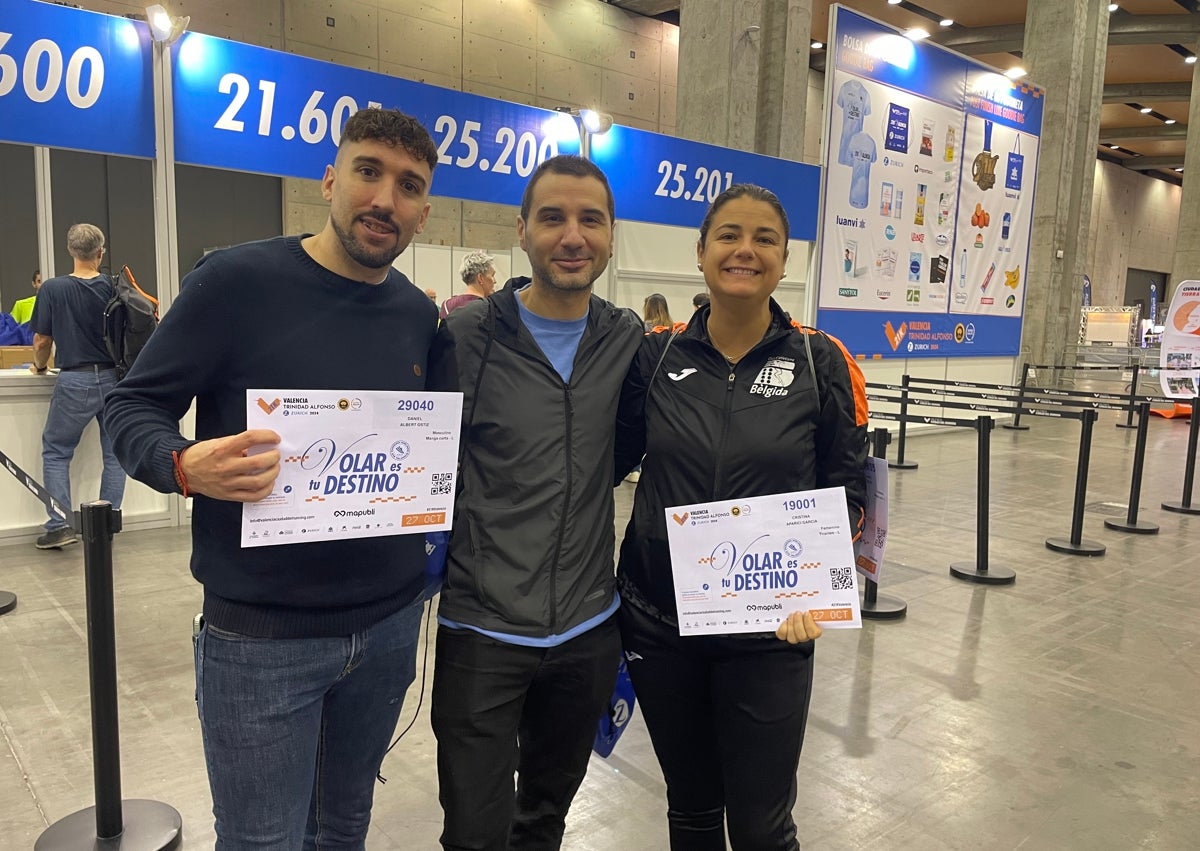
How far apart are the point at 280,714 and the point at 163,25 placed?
5.20 m

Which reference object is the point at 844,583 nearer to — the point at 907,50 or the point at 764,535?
the point at 764,535

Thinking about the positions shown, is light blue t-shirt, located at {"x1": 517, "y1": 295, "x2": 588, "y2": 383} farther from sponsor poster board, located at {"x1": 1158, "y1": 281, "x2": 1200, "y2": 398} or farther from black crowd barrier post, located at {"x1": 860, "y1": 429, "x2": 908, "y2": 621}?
sponsor poster board, located at {"x1": 1158, "y1": 281, "x2": 1200, "y2": 398}

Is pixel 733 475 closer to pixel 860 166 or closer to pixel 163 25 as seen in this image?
pixel 163 25

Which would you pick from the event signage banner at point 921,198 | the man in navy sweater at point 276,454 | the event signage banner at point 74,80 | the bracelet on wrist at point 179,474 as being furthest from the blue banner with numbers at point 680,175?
the bracelet on wrist at point 179,474

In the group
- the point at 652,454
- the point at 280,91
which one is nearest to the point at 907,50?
the point at 280,91

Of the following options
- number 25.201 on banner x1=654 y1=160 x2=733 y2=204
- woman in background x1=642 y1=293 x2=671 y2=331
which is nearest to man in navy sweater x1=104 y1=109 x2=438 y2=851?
woman in background x1=642 y1=293 x2=671 y2=331

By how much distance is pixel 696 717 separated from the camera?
185 cm

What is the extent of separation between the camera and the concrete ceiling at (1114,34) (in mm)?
17422

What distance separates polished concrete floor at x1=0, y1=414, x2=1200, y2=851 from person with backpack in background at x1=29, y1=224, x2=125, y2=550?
54cm

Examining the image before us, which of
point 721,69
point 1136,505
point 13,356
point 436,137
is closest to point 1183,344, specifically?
point 1136,505

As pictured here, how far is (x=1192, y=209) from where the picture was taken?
19.2 meters

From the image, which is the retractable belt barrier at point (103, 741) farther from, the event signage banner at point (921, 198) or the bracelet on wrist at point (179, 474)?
the event signage banner at point (921, 198)

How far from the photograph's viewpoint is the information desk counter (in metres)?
5.31

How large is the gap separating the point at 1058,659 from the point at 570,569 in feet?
11.1
